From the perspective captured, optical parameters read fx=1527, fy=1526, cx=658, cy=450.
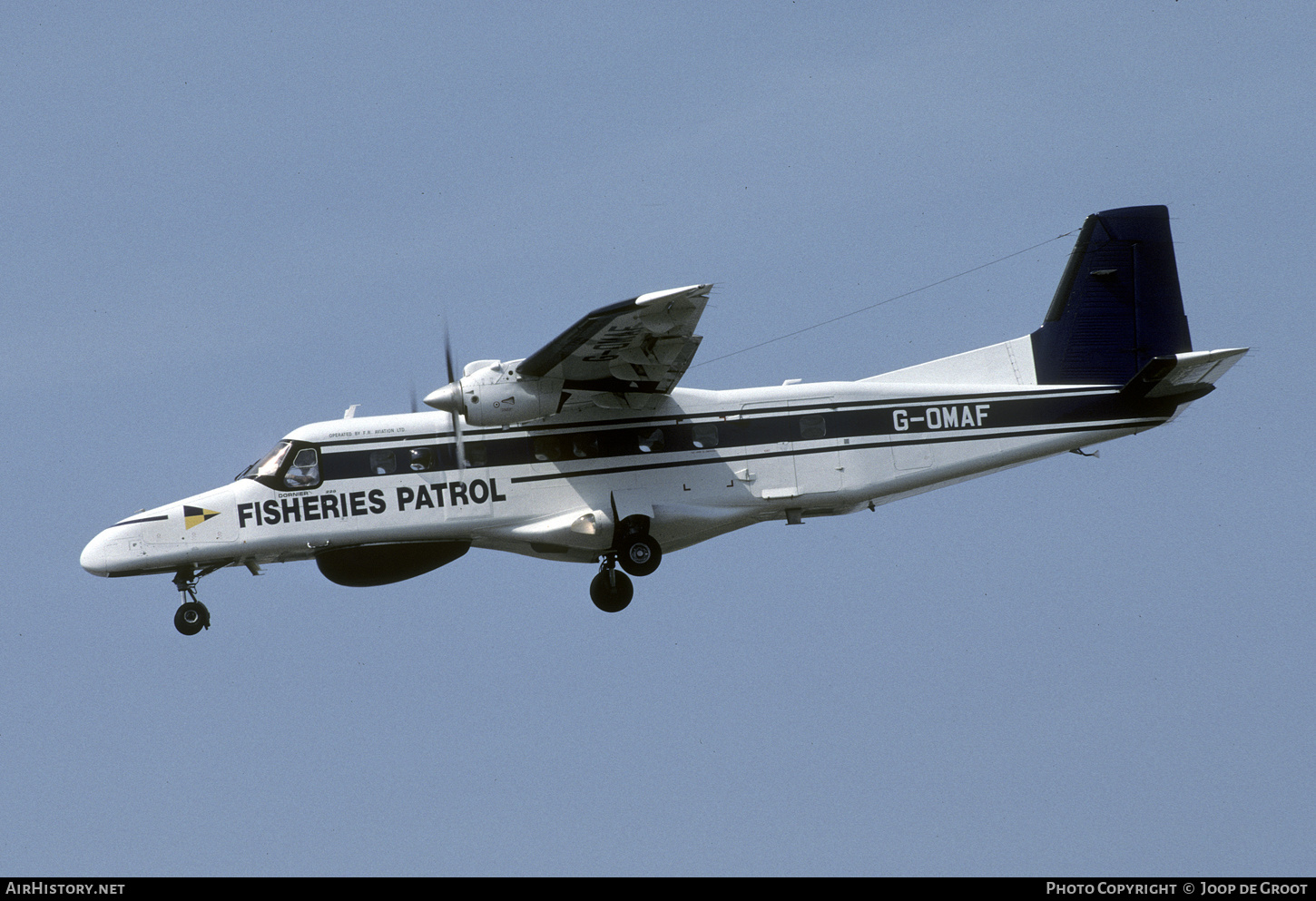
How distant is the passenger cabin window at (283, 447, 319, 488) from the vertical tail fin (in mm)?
10370

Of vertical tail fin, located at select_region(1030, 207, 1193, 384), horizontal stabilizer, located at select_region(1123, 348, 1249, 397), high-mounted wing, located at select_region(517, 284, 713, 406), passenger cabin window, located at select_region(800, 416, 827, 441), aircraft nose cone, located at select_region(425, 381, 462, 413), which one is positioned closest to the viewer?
high-mounted wing, located at select_region(517, 284, 713, 406)

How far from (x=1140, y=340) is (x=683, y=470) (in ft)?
23.1

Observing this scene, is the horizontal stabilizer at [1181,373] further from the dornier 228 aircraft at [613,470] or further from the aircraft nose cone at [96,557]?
the aircraft nose cone at [96,557]

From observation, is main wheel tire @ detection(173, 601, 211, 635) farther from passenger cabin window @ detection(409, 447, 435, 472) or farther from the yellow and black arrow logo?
passenger cabin window @ detection(409, 447, 435, 472)

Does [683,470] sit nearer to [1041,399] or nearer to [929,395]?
[929,395]

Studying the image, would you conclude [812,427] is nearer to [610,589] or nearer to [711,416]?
[711,416]

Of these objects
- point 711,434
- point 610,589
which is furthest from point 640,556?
point 711,434

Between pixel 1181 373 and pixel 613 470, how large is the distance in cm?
801

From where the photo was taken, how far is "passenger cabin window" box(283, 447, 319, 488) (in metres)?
21.1

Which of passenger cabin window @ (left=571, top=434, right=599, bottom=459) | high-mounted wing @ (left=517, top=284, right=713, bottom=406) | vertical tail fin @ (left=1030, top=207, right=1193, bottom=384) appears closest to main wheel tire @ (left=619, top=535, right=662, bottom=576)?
passenger cabin window @ (left=571, top=434, right=599, bottom=459)
